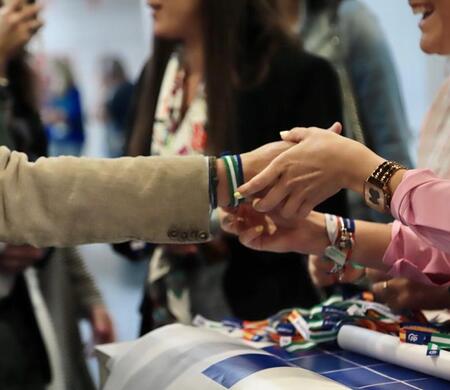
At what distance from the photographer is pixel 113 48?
21.9ft

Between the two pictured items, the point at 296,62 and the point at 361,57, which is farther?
the point at 361,57

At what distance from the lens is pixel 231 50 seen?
1.60 metres

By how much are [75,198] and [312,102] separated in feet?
2.12

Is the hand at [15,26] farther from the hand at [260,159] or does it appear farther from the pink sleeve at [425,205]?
the pink sleeve at [425,205]

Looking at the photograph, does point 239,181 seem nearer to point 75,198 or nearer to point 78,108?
point 75,198

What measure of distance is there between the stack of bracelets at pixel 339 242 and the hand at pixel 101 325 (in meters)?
0.92

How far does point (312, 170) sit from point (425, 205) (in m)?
0.16

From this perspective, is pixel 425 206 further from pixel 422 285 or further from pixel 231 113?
pixel 231 113

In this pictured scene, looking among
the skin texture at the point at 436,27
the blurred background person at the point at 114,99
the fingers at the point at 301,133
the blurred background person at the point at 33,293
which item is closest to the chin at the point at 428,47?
the skin texture at the point at 436,27

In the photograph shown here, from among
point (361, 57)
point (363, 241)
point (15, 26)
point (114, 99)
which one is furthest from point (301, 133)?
point (114, 99)

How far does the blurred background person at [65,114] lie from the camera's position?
524 cm

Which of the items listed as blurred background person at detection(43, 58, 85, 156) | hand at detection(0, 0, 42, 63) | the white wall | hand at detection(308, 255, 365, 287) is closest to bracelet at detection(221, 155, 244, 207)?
hand at detection(308, 255, 365, 287)

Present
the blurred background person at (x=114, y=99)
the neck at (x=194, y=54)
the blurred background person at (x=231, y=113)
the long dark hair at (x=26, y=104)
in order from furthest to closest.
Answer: the blurred background person at (x=114, y=99) < the long dark hair at (x=26, y=104) < the neck at (x=194, y=54) < the blurred background person at (x=231, y=113)

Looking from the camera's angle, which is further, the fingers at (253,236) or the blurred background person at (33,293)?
the blurred background person at (33,293)
